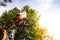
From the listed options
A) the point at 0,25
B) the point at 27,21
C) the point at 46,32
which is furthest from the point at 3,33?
the point at 46,32

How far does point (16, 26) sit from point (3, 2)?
0.43 m

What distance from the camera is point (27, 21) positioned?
3078 millimetres

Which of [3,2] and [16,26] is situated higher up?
[3,2]

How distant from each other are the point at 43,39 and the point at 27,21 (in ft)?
1.00

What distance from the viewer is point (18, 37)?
3039 millimetres

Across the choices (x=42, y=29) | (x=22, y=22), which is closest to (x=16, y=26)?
(x=22, y=22)

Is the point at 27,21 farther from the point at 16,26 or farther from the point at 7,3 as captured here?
the point at 7,3

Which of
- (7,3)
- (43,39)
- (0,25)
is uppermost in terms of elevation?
(7,3)

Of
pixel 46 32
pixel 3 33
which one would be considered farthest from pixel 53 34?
pixel 3 33

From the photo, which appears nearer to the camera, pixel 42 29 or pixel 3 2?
pixel 42 29

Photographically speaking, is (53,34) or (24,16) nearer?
(24,16)

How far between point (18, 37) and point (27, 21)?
0.76ft

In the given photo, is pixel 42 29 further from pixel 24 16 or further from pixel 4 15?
pixel 4 15

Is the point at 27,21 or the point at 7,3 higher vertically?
the point at 7,3
